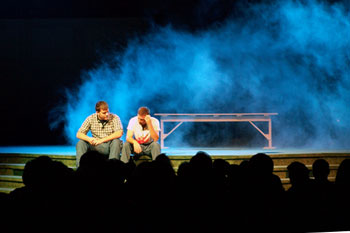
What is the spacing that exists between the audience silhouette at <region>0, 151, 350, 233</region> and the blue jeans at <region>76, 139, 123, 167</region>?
2.28 m

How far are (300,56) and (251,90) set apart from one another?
3.58 feet

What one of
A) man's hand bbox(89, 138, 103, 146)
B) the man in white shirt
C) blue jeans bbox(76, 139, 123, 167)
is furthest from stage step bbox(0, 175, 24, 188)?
the man in white shirt

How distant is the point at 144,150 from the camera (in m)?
4.54

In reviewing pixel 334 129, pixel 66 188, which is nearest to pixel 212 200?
pixel 66 188

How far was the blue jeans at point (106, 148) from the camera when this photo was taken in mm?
4312

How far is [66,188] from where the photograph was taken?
1884 millimetres

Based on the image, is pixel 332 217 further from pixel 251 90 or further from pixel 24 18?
pixel 24 18

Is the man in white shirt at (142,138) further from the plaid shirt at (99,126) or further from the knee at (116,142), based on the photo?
the plaid shirt at (99,126)

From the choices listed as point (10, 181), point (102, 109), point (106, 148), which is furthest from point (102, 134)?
point (10, 181)

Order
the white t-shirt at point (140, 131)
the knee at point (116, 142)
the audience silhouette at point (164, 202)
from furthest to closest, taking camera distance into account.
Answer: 1. the white t-shirt at point (140, 131)
2. the knee at point (116, 142)
3. the audience silhouette at point (164, 202)

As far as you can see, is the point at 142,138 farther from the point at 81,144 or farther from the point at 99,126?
the point at 81,144

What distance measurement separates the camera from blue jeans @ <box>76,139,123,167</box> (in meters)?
4.31

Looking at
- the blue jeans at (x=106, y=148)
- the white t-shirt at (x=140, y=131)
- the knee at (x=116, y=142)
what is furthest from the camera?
the white t-shirt at (x=140, y=131)

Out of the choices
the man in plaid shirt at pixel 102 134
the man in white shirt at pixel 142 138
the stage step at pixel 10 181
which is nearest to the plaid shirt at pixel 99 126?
the man in plaid shirt at pixel 102 134
